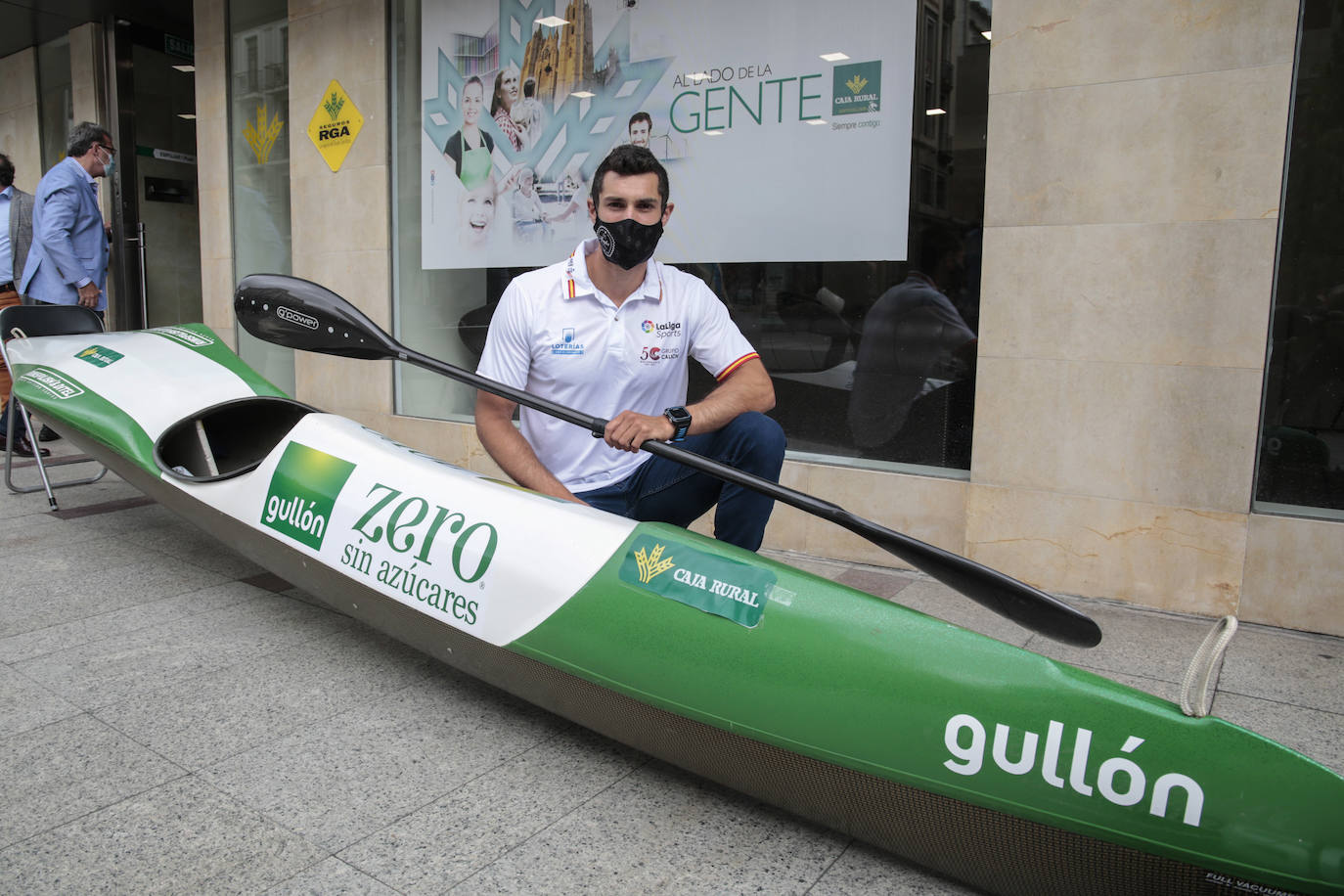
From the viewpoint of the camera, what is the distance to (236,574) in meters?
3.51

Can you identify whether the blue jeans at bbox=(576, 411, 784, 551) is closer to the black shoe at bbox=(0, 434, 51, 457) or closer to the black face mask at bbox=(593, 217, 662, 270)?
the black face mask at bbox=(593, 217, 662, 270)

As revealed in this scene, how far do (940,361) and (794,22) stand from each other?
5.23ft

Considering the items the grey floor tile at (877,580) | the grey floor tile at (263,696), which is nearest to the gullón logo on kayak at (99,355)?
the grey floor tile at (263,696)

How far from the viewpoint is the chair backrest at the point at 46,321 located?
4230mm

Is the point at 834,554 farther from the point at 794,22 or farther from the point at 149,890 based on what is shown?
the point at 149,890

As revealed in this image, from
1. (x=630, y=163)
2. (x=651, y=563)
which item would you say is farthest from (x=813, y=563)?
(x=651, y=563)

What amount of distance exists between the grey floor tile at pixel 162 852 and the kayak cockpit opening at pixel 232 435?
184 cm

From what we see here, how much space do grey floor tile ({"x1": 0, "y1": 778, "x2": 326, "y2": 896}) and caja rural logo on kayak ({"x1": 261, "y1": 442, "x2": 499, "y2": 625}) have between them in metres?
0.58

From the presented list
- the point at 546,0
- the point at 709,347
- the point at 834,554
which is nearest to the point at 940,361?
the point at 834,554

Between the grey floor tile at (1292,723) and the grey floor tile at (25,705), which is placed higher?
the grey floor tile at (1292,723)

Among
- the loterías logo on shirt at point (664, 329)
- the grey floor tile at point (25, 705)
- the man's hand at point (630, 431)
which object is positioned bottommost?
the grey floor tile at point (25, 705)

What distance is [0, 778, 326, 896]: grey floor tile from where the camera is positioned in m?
1.64

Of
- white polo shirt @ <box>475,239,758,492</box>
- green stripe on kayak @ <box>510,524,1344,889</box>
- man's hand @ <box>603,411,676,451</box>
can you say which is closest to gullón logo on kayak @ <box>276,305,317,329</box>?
white polo shirt @ <box>475,239,758,492</box>

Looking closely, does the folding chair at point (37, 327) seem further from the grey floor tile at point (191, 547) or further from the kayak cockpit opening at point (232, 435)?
the kayak cockpit opening at point (232, 435)
